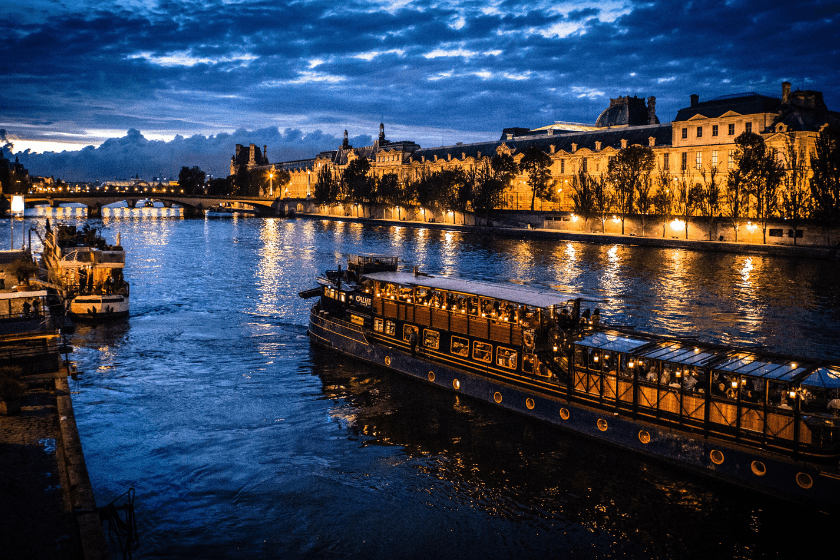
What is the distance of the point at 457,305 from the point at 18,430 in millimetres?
16017

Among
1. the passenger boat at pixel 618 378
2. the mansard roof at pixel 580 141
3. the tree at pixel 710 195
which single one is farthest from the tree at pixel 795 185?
the passenger boat at pixel 618 378

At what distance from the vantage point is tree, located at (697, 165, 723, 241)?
3364 inches

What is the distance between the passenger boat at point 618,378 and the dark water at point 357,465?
76cm

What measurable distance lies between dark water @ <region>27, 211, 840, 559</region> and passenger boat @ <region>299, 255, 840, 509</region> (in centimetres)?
76

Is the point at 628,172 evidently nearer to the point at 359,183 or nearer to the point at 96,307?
the point at 359,183

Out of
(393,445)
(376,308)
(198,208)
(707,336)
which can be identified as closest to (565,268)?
(707,336)

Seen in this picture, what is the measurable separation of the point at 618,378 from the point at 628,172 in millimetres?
85125

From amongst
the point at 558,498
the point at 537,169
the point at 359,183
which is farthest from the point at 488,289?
the point at 359,183

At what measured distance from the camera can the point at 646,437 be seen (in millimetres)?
20219

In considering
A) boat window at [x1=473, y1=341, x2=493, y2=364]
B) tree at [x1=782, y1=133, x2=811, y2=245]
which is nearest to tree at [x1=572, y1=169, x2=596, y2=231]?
tree at [x1=782, y1=133, x2=811, y2=245]

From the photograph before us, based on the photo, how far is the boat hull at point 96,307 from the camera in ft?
132

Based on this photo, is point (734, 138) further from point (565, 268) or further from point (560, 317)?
point (560, 317)

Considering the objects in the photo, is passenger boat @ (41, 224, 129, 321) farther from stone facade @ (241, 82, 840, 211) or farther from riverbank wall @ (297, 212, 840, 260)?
stone facade @ (241, 82, 840, 211)

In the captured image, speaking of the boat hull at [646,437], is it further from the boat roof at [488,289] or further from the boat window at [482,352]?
the boat roof at [488,289]
